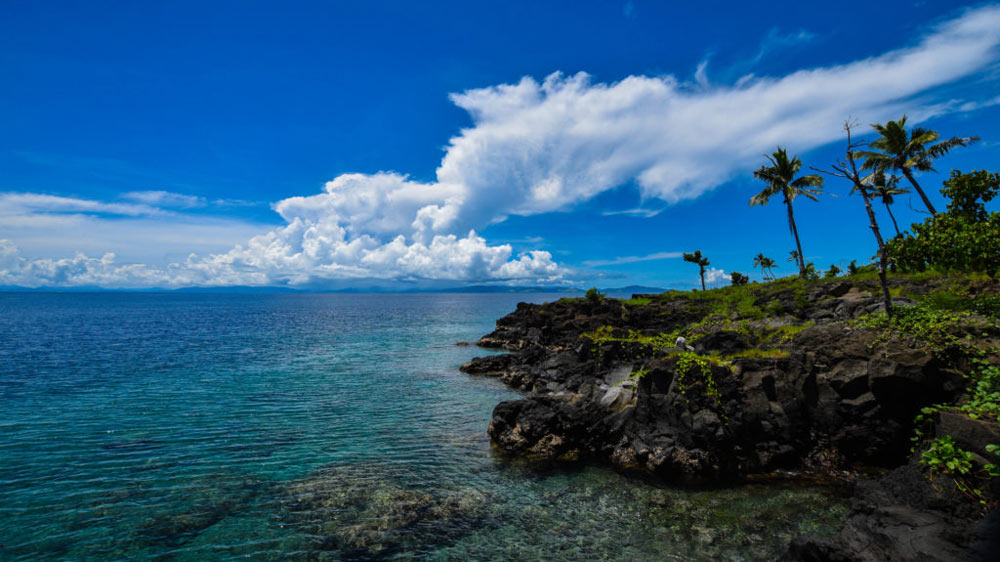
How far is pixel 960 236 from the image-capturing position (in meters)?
15.9

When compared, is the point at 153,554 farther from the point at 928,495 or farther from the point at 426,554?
the point at 928,495

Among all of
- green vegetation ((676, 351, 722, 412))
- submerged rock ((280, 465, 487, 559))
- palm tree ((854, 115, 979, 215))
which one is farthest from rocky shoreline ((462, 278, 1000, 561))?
palm tree ((854, 115, 979, 215))

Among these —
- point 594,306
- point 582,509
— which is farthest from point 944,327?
point 594,306

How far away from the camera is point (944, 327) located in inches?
562

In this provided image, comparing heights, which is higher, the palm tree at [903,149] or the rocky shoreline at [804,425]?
the palm tree at [903,149]

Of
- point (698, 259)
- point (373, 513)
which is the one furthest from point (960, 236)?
point (698, 259)

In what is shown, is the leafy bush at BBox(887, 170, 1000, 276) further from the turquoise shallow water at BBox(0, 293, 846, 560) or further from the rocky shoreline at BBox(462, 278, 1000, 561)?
the turquoise shallow water at BBox(0, 293, 846, 560)

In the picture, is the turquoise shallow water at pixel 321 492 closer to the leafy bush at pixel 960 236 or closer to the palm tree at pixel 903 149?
the leafy bush at pixel 960 236

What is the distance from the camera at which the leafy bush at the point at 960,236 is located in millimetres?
15578

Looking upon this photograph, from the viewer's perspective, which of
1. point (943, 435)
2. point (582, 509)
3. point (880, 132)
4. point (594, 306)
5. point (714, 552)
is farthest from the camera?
point (594, 306)

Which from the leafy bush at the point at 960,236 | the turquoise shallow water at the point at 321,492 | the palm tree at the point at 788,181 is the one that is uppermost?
the palm tree at the point at 788,181

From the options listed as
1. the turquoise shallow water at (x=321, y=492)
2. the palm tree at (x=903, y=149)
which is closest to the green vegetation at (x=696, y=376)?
the turquoise shallow water at (x=321, y=492)

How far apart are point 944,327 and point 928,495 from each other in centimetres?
834

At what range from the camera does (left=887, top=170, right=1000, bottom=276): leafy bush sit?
51.1 ft
